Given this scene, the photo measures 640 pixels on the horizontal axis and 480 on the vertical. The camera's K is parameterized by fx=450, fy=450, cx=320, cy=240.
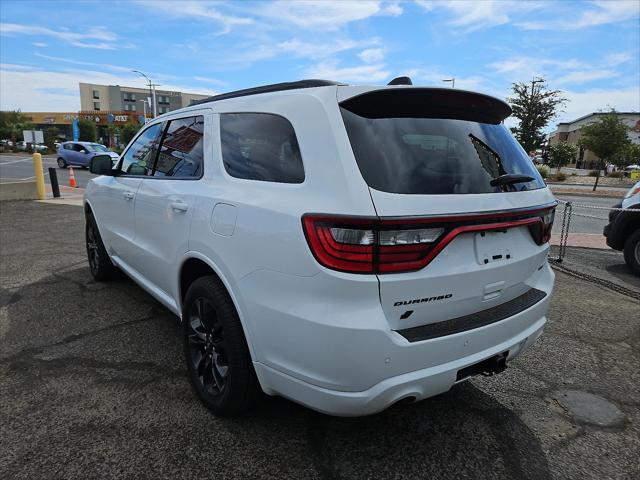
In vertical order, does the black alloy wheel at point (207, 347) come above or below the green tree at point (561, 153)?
below

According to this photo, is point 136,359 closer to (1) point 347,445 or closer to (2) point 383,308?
(1) point 347,445

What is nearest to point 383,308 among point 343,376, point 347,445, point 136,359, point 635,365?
point 343,376

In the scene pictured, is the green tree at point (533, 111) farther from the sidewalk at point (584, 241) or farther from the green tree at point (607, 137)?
the sidewalk at point (584, 241)

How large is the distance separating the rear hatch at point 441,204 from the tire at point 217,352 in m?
0.88

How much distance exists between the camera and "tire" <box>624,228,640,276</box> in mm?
6156

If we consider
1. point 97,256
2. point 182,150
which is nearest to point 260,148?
point 182,150

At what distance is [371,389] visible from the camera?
1871 millimetres

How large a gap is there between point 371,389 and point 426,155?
1.08 m

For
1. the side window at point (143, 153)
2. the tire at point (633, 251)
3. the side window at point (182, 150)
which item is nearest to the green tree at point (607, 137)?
the tire at point (633, 251)

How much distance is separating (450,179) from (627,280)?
5.16 metres

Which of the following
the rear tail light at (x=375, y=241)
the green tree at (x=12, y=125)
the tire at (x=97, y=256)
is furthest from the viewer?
the green tree at (x=12, y=125)

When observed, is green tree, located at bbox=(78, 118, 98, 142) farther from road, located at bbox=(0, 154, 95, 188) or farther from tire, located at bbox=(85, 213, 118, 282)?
tire, located at bbox=(85, 213, 118, 282)

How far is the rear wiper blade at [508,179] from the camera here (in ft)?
7.40

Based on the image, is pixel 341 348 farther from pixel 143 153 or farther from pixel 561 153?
pixel 561 153
